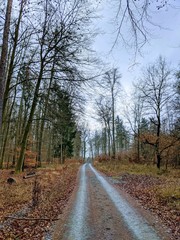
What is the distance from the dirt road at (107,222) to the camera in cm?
640

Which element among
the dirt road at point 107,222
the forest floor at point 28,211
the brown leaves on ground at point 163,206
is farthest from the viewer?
the brown leaves on ground at point 163,206

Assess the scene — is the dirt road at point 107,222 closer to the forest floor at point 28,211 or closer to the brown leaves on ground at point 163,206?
the brown leaves on ground at point 163,206

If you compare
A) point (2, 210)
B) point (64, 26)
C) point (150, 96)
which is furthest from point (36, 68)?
point (150, 96)

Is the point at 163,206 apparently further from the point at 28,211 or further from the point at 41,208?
the point at 28,211

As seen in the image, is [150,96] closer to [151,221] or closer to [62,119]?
[62,119]

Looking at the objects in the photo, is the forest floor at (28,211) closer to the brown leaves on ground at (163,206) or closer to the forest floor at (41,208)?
the forest floor at (41,208)

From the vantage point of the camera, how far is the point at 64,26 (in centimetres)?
1208

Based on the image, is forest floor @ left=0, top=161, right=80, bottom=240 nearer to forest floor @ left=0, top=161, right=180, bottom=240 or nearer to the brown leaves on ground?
forest floor @ left=0, top=161, right=180, bottom=240

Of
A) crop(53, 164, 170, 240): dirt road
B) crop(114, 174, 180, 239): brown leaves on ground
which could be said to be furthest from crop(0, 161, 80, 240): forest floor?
crop(114, 174, 180, 239): brown leaves on ground

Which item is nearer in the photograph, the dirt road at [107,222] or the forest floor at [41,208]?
the dirt road at [107,222]

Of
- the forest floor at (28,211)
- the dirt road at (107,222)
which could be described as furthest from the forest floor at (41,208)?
the dirt road at (107,222)

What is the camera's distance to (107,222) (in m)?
7.54

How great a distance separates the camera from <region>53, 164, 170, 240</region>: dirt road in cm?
640

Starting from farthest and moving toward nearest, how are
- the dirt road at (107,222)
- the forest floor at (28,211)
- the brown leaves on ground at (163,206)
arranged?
1. the brown leaves on ground at (163,206)
2. the forest floor at (28,211)
3. the dirt road at (107,222)
